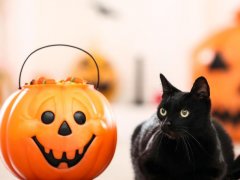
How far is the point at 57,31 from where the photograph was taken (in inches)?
187

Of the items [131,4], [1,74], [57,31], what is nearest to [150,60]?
[131,4]

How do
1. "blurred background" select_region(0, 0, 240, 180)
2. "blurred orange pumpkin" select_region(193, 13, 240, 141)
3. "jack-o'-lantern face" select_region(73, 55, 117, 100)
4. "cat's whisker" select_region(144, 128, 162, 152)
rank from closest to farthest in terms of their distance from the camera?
"cat's whisker" select_region(144, 128, 162, 152) < "blurred orange pumpkin" select_region(193, 13, 240, 141) < "jack-o'-lantern face" select_region(73, 55, 117, 100) < "blurred background" select_region(0, 0, 240, 180)

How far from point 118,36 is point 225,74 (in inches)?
71.6

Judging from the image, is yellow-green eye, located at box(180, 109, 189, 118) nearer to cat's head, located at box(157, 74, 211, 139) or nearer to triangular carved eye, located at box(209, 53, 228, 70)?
cat's head, located at box(157, 74, 211, 139)

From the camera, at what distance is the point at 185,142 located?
161 cm

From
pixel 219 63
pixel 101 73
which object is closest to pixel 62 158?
pixel 219 63

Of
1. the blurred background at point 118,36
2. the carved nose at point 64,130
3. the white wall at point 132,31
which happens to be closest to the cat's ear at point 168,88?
the carved nose at point 64,130

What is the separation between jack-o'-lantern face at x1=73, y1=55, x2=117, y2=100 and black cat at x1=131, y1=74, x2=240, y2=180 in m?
2.74

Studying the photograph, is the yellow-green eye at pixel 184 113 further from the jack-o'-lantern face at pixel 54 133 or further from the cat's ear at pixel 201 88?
the jack-o'-lantern face at pixel 54 133

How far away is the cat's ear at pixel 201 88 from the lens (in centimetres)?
160

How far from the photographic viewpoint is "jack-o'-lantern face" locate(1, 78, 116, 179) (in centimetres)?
160

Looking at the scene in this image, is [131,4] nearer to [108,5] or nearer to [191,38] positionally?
[108,5]

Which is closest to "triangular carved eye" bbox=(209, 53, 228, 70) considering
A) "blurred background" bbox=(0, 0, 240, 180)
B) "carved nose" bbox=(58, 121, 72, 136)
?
"blurred background" bbox=(0, 0, 240, 180)

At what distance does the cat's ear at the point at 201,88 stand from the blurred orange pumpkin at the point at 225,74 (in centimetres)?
161
